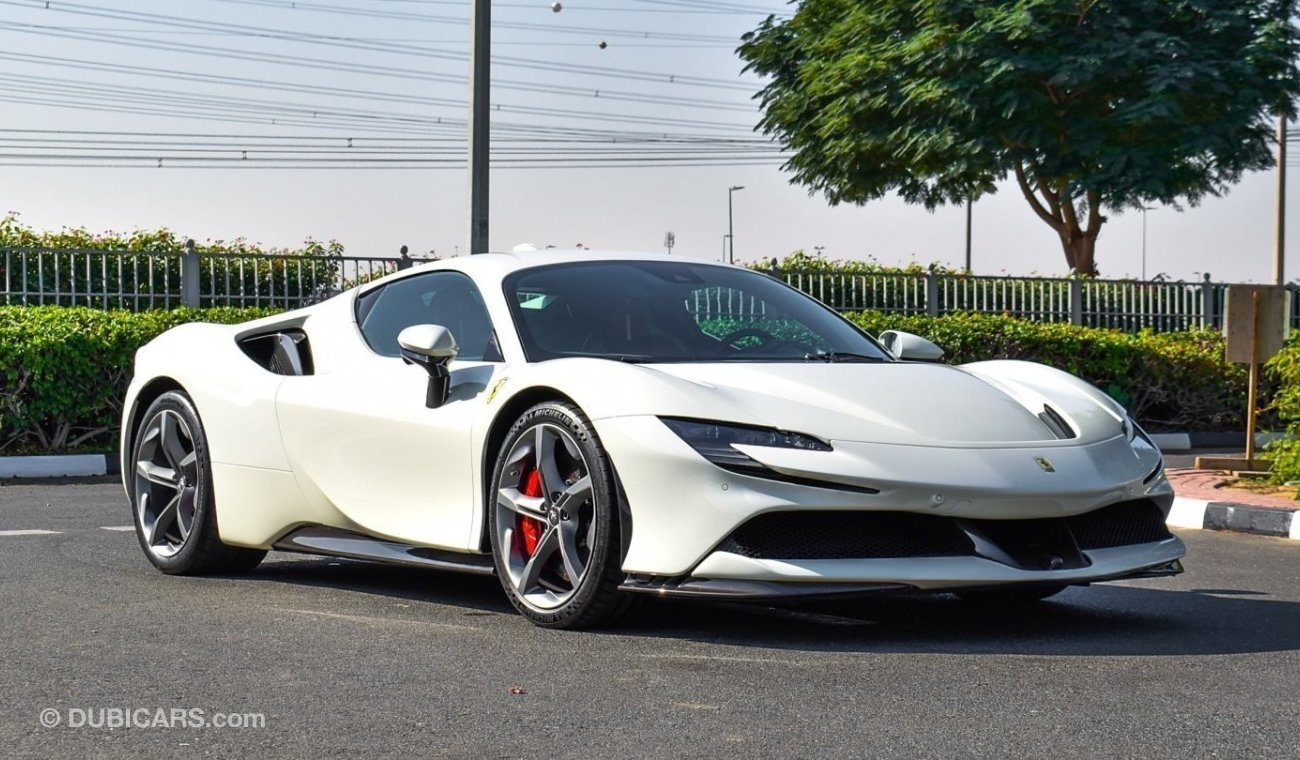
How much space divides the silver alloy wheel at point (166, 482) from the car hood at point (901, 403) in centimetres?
238

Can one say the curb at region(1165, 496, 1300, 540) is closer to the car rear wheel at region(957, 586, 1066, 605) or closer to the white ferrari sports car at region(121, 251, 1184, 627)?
the car rear wheel at region(957, 586, 1066, 605)

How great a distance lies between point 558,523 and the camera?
5.18 meters

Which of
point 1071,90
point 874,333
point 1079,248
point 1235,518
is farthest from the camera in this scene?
point 1079,248

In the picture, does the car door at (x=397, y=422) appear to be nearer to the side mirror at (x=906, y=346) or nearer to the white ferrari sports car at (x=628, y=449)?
the white ferrari sports car at (x=628, y=449)

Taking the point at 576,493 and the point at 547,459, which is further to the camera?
the point at 547,459

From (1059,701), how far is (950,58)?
2660 cm

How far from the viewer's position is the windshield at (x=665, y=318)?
18.7ft

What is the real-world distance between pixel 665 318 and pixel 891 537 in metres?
1.36

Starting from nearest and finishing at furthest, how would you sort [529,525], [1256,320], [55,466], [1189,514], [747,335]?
1. [529,525]
2. [747,335]
3. [1189,514]
4. [1256,320]
5. [55,466]

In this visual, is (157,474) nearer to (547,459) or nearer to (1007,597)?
(547,459)

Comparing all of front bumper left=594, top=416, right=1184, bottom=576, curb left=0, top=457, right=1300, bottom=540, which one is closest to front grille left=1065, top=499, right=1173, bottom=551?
front bumper left=594, top=416, right=1184, bottom=576

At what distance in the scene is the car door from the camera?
5613 millimetres

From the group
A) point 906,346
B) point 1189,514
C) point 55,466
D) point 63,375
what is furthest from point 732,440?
point 63,375

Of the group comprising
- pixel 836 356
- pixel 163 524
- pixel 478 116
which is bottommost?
pixel 163 524
